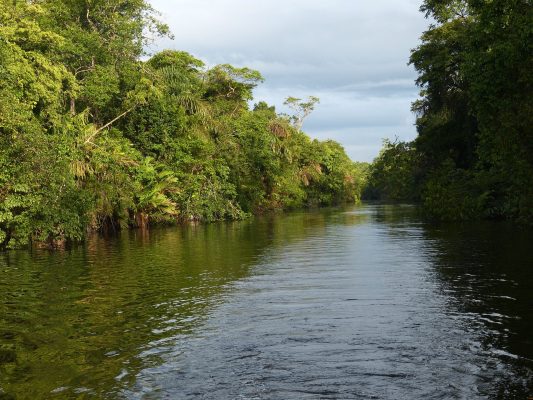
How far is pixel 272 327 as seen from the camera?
9227mm

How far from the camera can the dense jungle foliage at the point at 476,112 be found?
1936 centimetres

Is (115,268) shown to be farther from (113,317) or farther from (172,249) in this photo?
(113,317)

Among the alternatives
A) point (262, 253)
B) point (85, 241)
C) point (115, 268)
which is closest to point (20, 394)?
point (115, 268)

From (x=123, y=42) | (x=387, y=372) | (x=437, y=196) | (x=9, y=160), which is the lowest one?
(x=387, y=372)

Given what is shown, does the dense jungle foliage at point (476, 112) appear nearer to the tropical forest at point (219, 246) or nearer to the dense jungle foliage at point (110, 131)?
the tropical forest at point (219, 246)

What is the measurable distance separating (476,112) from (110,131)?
73.3 feet

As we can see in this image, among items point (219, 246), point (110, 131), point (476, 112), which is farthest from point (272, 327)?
point (110, 131)

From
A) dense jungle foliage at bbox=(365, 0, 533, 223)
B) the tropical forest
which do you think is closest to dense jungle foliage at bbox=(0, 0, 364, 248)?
the tropical forest

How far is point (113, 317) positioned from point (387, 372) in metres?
5.51

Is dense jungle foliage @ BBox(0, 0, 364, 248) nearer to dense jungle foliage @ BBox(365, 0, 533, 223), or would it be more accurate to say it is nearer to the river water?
the river water

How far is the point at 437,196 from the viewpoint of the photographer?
34.7m

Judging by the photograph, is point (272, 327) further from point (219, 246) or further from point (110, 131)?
point (110, 131)

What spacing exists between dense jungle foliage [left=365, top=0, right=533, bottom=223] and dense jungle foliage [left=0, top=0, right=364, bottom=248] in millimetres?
16005

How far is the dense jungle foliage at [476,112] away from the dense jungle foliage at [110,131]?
16.0m
